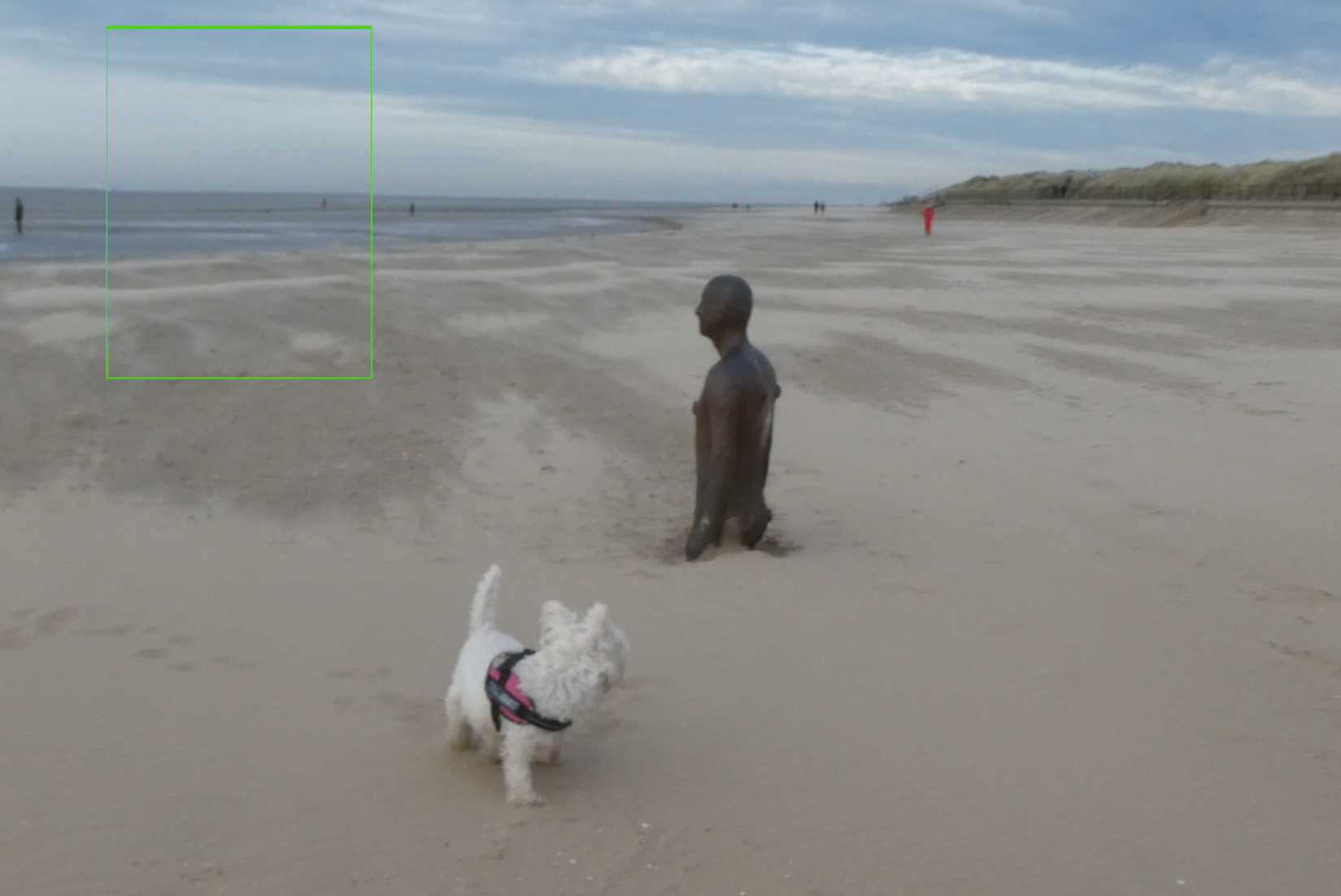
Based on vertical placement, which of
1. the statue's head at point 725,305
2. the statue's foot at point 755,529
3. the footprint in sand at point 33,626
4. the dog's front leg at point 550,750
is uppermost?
the statue's head at point 725,305

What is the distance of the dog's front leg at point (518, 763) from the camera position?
13.4 feet

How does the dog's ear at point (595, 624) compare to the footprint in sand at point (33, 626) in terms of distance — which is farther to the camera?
the footprint in sand at point (33, 626)

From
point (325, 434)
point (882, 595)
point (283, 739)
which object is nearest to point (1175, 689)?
point (882, 595)

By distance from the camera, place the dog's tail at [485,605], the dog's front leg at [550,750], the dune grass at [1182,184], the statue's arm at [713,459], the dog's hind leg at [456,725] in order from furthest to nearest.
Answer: the dune grass at [1182,184], the statue's arm at [713,459], the dog's tail at [485,605], the dog's hind leg at [456,725], the dog's front leg at [550,750]

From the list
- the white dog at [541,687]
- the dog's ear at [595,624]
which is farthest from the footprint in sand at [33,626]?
the dog's ear at [595,624]

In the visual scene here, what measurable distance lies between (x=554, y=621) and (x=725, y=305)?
124 inches

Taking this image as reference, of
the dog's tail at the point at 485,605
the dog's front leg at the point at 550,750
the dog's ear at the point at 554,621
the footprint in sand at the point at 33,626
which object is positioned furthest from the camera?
the footprint in sand at the point at 33,626

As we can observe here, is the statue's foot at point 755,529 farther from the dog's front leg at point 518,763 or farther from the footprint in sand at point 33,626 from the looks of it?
the footprint in sand at point 33,626

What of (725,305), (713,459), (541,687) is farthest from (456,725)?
(725,305)

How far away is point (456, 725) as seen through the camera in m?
4.46

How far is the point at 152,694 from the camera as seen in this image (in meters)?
5.15

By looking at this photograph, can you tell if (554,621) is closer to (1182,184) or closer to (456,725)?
(456,725)

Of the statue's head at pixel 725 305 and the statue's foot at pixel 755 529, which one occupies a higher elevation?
the statue's head at pixel 725 305

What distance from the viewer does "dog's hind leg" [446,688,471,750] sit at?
14.5 ft
